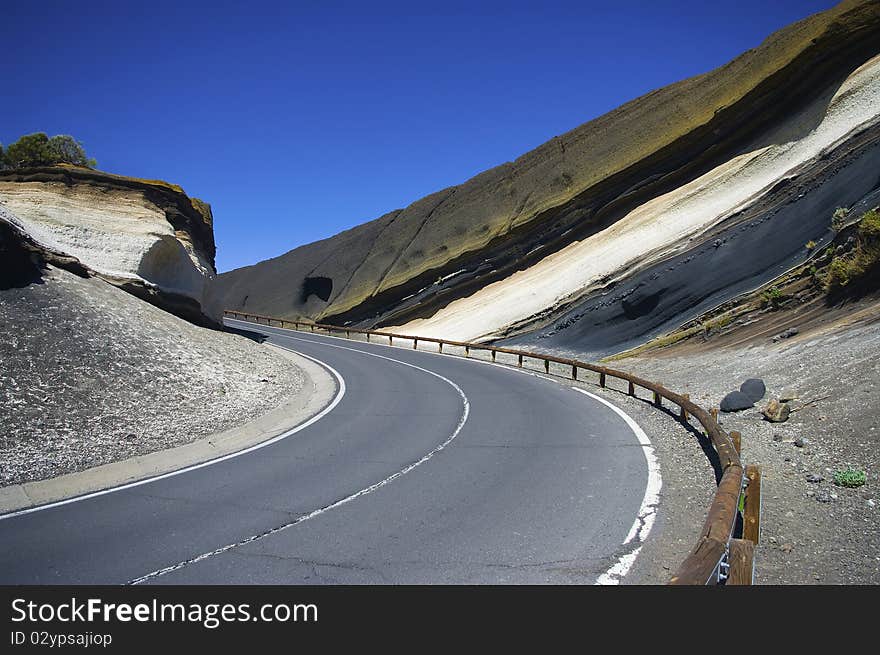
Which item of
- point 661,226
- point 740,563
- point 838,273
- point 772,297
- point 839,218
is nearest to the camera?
point 740,563

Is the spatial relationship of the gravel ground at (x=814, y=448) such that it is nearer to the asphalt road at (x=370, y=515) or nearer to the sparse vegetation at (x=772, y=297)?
the asphalt road at (x=370, y=515)

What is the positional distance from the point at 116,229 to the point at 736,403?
20.3 m

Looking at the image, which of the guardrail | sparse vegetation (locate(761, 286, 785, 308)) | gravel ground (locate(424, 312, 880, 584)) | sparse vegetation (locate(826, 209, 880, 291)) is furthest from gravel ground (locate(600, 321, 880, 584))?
sparse vegetation (locate(761, 286, 785, 308))

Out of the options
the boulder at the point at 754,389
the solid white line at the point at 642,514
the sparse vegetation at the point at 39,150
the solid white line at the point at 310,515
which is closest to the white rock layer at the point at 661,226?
the boulder at the point at 754,389

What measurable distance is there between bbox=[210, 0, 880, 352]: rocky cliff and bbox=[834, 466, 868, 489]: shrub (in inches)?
584

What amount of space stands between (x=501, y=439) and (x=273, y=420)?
505cm

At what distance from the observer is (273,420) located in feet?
40.4

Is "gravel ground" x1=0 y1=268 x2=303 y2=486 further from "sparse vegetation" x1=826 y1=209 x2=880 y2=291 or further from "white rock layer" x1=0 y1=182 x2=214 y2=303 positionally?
"sparse vegetation" x1=826 y1=209 x2=880 y2=291

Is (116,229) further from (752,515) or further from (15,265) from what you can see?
(752,515)

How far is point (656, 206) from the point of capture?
31516 mm

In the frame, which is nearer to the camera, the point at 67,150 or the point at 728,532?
the point at 728,532

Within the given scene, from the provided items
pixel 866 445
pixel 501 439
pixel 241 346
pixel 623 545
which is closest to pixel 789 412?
pixel 866 445

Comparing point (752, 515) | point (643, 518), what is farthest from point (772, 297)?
point (752, 515)

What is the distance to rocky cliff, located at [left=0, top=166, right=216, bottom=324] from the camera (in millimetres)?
18797
